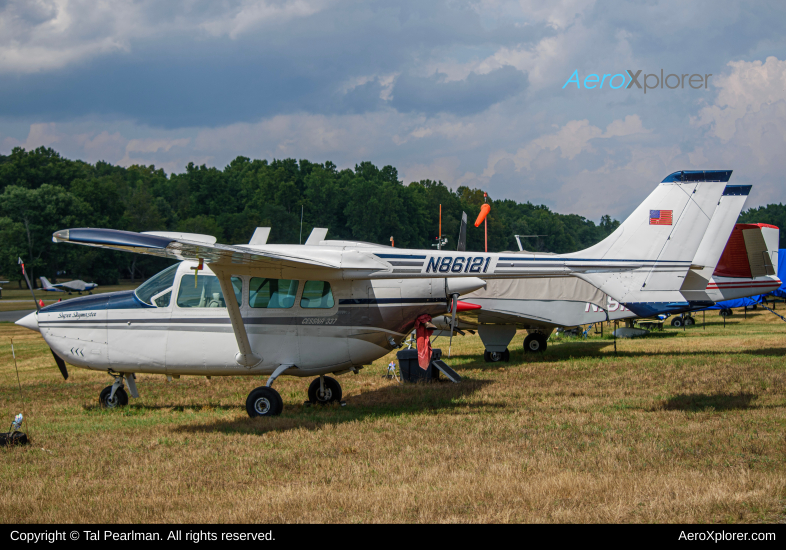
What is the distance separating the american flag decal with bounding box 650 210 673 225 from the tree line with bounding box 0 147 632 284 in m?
39.4

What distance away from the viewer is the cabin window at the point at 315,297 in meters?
8.91

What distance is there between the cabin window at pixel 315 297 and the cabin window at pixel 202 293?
3.99 feet

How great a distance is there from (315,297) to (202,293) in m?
1.72

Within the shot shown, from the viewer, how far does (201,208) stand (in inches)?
3250

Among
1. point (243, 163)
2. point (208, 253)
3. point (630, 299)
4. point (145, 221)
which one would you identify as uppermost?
point (243, 163)

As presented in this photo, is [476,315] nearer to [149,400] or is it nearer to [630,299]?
[630,299]

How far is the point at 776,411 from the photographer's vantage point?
27.6 ft

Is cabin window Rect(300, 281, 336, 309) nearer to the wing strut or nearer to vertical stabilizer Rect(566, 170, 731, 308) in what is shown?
the wing strut

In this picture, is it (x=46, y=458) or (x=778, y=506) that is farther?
(x=46, y=458)

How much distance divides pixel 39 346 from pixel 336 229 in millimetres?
59761

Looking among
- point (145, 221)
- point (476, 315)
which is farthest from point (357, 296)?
point (145, 221)

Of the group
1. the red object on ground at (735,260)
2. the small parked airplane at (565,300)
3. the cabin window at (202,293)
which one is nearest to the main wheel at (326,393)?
the cabin window at (202,293)

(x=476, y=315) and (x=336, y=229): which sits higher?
(x=336, y=229)

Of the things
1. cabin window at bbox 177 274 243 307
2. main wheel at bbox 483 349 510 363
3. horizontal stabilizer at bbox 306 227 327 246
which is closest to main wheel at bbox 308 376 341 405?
cabin window at bbox 177 274 243 307
